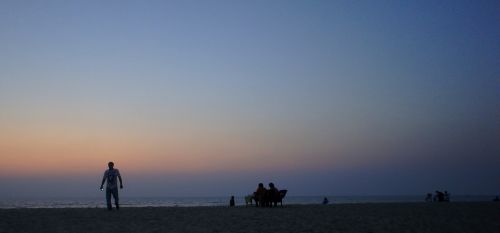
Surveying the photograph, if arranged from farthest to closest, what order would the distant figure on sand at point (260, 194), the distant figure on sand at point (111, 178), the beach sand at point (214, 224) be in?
the distant figure on sand at point (260, 194), the distant figure on sand at point (111, 178), the beach sand at point (214, 224)

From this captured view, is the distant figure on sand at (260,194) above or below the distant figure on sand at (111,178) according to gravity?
below

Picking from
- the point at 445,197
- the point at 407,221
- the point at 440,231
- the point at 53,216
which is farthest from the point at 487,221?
the point at 445,197

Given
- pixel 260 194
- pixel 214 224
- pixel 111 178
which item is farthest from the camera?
pixel 260 194

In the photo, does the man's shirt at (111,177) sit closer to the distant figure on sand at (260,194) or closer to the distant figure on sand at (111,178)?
the distant figure on sand at (111,178)

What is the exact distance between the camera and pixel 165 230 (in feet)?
39.4

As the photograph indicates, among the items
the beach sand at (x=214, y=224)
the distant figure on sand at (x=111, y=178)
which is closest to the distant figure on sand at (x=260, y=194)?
the distant figure on sand at (x=111, y=178)

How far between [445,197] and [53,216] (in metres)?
36.3

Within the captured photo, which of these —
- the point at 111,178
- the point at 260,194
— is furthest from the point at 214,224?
the point at 260,194

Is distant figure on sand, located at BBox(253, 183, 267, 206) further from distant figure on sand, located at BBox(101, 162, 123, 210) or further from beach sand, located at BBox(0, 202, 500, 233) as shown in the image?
beach sand, located at BBox(0, 202, 500, 233)

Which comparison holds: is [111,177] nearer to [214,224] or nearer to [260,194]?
[214,224]

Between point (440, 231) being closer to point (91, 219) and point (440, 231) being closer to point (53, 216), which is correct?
point (91, 219)

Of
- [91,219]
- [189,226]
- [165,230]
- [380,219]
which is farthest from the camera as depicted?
[380,219]

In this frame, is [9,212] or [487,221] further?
[9,212]

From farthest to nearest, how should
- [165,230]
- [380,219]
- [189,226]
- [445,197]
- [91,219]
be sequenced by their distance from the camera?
[445,197], [380,219], [91,219], [189,226], [165,230]
